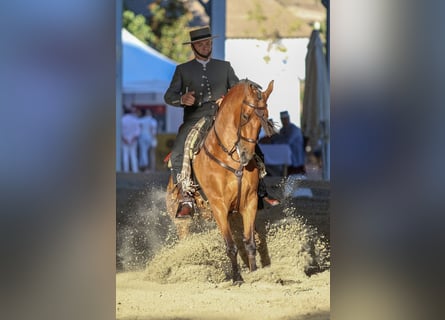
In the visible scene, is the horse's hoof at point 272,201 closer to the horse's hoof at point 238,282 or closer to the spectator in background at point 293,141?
the spectator in background at point 293,141

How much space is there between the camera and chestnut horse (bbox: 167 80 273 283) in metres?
5.23

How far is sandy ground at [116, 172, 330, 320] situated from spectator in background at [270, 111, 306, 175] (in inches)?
10.5

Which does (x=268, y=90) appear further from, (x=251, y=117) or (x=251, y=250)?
(x=251, y=250)

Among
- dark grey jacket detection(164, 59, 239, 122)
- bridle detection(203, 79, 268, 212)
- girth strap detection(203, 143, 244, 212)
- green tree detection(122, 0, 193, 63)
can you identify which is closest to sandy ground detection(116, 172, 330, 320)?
girth strap detection(203, 143, 244, 212)

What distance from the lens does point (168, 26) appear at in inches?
215

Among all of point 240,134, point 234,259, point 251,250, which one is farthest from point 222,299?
point 240,134

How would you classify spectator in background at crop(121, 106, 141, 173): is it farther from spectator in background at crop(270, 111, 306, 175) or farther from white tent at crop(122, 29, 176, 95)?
spectator in background at crop(270, 111, 306, 175)

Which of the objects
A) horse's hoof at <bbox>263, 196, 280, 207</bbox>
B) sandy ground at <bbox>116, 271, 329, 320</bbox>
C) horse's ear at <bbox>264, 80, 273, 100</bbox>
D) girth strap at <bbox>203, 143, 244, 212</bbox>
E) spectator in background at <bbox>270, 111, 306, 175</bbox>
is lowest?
sandy ground at <bbox>116, 271, 329, 320</bbox>

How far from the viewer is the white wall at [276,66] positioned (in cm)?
529

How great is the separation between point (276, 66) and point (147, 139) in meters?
1.01
